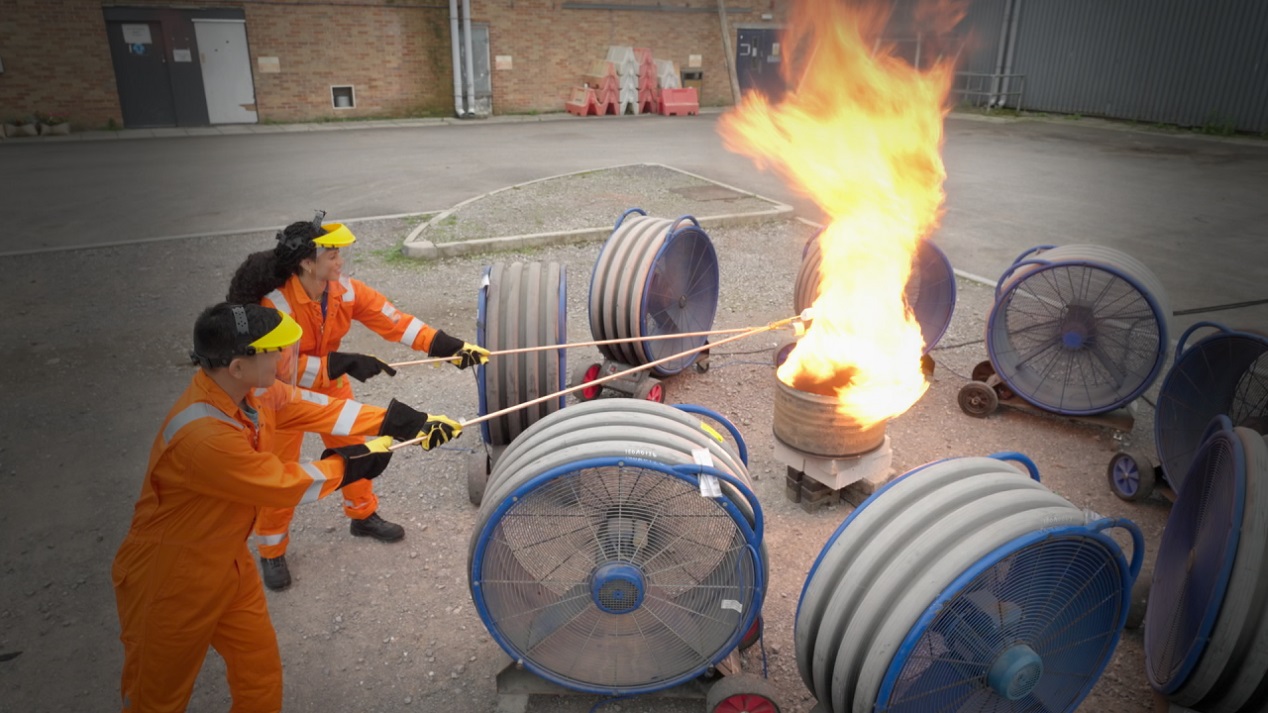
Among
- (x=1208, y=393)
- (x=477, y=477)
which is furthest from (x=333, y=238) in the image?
(x=1208, y=393)

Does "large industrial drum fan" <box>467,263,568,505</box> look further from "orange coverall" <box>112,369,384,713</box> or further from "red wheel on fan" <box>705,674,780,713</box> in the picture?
"red wheel on fan" <box>705,674,780,713</box>

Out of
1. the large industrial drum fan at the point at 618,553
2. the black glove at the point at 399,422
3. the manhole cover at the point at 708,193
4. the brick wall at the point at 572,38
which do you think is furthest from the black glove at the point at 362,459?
the brick wall at the point at 572,38

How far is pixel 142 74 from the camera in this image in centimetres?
2027

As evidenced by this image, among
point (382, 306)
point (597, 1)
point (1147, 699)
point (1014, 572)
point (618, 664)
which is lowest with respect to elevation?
point (1147, 699)

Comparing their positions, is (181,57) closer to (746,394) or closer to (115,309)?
(115,309)

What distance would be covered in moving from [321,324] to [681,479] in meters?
2.65

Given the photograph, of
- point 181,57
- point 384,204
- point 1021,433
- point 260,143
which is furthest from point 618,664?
point 181,57

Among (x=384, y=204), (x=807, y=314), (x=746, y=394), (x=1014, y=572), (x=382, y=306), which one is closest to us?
(x=1014, y=572)

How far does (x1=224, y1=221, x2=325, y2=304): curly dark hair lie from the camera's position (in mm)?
4453

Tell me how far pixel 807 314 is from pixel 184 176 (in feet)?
46.0

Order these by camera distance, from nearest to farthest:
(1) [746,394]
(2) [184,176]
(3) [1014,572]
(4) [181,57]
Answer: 1. (3) [1014,572]
2. (1) [746,394]
3. (2) [184,176]
4. (4) [181,57]

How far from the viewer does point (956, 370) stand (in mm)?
7559

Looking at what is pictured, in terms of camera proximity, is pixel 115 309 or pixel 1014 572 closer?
pixel 1014 572

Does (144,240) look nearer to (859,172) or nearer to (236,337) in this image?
(236,337)
